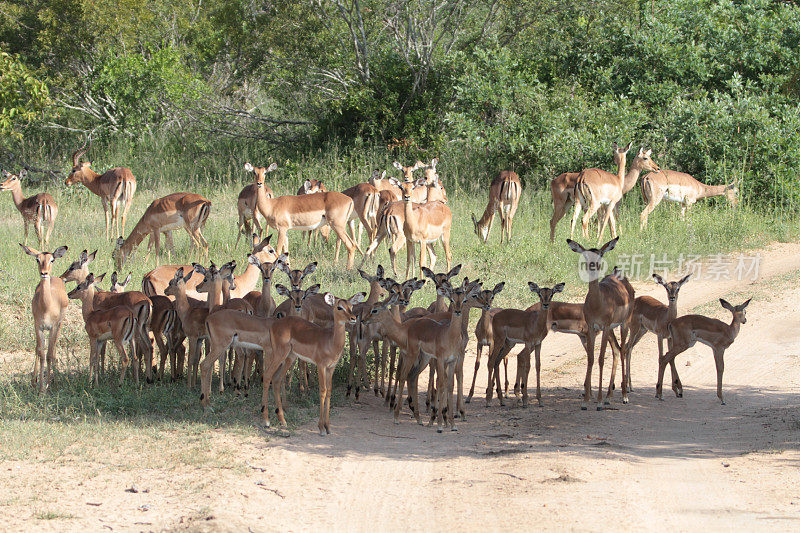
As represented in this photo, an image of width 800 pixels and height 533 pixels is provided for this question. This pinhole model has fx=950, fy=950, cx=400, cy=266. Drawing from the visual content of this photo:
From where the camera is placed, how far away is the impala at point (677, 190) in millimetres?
16594

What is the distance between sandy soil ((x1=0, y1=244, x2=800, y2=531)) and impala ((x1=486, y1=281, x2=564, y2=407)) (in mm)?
237

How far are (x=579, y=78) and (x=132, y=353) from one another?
13.6 meters

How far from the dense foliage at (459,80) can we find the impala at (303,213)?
16.7 ft

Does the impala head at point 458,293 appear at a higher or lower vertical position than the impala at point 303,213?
lower

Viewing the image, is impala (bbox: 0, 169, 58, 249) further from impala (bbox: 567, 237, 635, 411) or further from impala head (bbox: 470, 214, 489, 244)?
impala (bbox: 567, 237, 635, 411)

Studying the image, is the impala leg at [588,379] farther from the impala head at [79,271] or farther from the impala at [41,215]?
the impala at [41,215]

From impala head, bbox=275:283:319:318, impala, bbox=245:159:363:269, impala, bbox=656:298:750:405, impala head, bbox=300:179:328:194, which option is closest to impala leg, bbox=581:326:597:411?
impala, bbox=656:298:750:405

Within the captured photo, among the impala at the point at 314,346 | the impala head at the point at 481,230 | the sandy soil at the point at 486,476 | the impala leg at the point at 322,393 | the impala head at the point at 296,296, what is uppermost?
the impala head at the point at 481,230

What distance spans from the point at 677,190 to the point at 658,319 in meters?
8.16

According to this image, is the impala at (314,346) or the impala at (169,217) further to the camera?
the impala at (169,217)

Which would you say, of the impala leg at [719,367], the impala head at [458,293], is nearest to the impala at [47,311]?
the impala head at [458,293]

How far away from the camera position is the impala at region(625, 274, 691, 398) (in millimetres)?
9070

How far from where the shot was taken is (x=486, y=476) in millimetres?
6516

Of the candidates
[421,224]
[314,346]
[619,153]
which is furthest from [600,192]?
[314,346]
